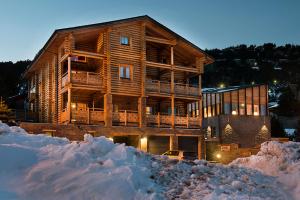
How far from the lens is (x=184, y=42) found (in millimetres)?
36219

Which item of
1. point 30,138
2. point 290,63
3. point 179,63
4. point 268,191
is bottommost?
point 268,191

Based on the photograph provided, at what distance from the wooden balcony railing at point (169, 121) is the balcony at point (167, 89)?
191cm

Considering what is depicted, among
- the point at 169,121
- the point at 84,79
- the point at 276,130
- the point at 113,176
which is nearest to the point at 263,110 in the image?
the point at 276,130

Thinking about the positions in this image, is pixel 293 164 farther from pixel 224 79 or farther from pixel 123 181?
pixel 224 79

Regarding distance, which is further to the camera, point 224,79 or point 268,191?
point 224,79

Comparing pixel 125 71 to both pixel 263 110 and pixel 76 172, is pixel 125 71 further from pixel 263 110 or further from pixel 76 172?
pixel 263 110

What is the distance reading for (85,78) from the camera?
3125cm

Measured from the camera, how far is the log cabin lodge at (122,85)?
101 feet

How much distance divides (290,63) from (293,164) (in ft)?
384

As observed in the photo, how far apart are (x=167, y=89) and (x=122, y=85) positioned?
13.9 ft

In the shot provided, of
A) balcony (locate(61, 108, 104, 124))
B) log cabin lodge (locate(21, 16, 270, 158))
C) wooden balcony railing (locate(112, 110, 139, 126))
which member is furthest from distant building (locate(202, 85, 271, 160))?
balcony (locate(61, 108, 104, 124))

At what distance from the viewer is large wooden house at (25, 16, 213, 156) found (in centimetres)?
3117

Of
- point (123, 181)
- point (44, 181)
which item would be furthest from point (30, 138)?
point (123, 181)

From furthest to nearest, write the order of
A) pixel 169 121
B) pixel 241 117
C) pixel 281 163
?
pixel 241 117 → pixel 169 121 → pixel 281 163
